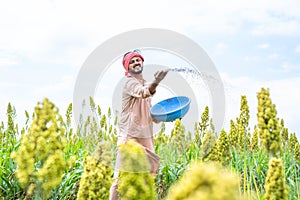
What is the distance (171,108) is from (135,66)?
2.79 feet

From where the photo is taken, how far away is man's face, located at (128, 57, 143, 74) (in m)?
5.80

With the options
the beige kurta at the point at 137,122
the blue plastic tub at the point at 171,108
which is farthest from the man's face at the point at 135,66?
the blue plastic tub at the point at 171,108

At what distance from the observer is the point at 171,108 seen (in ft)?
20.2

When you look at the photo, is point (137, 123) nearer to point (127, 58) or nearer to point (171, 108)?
point (171, 108)

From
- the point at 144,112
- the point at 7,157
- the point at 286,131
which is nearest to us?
the point at 144,112

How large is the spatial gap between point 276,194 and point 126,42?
3193mm

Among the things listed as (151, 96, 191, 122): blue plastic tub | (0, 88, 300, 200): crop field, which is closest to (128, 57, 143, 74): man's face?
(151, 96, 191, 122): blue plastic tub

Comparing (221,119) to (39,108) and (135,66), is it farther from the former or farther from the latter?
(39,108)

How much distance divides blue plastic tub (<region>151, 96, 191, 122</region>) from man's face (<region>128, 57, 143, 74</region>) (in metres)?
0.62

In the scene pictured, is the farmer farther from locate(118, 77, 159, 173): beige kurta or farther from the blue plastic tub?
the blue plastic tub

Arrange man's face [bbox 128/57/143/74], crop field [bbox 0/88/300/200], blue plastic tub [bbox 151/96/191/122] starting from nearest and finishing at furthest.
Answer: crop field [bbox 0/88/300/200] < blue plastic tub [bbox 151/96/191/122] < man's face [bbox 128/57/143/74]

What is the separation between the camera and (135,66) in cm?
582

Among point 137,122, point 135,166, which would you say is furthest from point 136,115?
point 135,166

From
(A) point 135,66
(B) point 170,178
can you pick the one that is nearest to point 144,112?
(A) point 135,66
